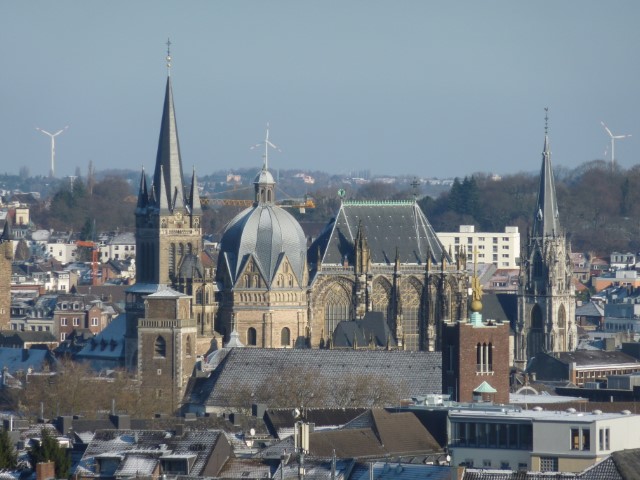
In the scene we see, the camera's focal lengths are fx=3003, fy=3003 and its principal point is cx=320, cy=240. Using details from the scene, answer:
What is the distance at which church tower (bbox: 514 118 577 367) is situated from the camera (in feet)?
506

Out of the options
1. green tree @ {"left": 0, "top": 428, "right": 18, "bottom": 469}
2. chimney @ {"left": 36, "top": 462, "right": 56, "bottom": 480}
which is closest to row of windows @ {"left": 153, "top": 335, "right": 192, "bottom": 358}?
green tree @ {"left": 0, "top": 428, "right": 18, "bottom": 469}

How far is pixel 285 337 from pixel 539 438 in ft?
208

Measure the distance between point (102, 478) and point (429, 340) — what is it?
215ft

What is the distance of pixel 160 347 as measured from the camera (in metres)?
→ 120

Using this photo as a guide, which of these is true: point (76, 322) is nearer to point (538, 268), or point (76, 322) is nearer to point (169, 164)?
point (538, 268)

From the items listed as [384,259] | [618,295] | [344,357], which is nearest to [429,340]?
[384,259]

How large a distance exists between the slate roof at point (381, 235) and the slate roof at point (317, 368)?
2258cm

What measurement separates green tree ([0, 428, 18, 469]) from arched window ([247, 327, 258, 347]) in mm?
60612

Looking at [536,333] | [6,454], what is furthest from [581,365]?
[6,454]

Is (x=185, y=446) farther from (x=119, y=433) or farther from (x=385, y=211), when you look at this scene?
(x=385, y=211)

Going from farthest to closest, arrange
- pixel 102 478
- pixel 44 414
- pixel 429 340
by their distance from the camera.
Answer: pixel 429 340
pixel 44 414
pixel 102 478

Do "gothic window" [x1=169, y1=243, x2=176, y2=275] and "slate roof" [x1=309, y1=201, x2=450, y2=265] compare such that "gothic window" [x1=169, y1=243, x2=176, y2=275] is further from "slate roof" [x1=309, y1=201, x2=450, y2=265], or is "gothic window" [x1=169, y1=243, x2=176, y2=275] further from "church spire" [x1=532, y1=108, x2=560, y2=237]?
"church spire" [x1=532, y1=108, x2=560, y2=237]

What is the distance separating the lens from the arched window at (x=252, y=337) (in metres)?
133

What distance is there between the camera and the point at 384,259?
137750 millimetres
